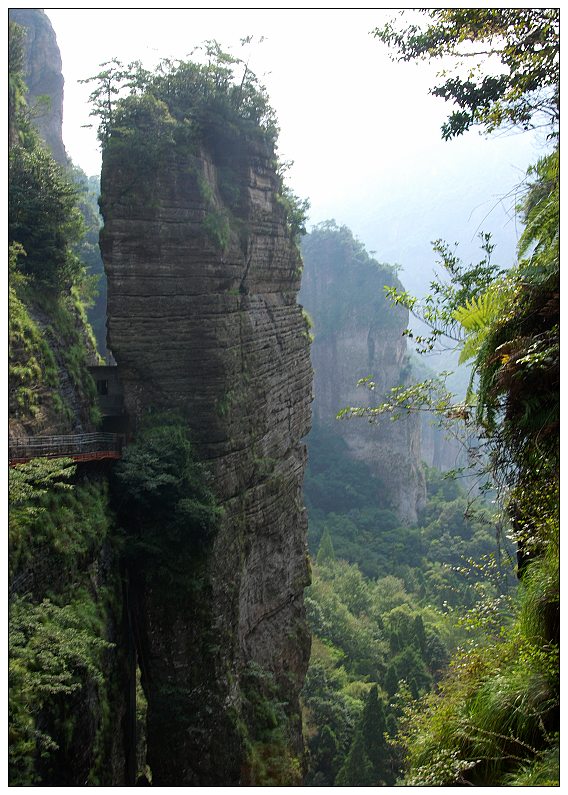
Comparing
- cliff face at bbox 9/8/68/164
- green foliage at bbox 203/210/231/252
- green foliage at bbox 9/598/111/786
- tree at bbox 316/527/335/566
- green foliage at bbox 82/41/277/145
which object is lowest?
tree at bbox 316/527/335/566

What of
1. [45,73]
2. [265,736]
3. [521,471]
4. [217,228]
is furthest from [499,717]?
[45,73]

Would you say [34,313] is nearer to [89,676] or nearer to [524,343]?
[89,676]

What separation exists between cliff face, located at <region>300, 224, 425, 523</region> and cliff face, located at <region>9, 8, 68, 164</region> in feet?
120

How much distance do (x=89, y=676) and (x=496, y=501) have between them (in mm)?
7074

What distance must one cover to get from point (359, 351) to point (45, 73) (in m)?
43.5

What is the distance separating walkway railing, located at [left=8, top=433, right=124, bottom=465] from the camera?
12.5 m

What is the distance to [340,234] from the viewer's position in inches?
3398

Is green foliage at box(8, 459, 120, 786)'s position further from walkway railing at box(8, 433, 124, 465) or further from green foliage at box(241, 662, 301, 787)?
green foliage at box(241, 662, 301, 787)

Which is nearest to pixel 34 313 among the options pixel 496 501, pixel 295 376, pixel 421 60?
pixel 295 376

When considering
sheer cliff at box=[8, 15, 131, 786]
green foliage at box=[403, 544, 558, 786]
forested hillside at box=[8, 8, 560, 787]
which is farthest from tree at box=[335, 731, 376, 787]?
green foliage at box=[403, 544, 558, 786]

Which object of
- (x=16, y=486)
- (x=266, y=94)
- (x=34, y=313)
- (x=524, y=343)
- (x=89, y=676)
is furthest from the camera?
(x=266, y=94)

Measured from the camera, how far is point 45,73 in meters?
→ 45.8

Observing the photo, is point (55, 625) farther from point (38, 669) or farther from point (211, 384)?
point (211, 384)

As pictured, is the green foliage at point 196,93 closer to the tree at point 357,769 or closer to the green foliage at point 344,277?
the tree at point 357,769
